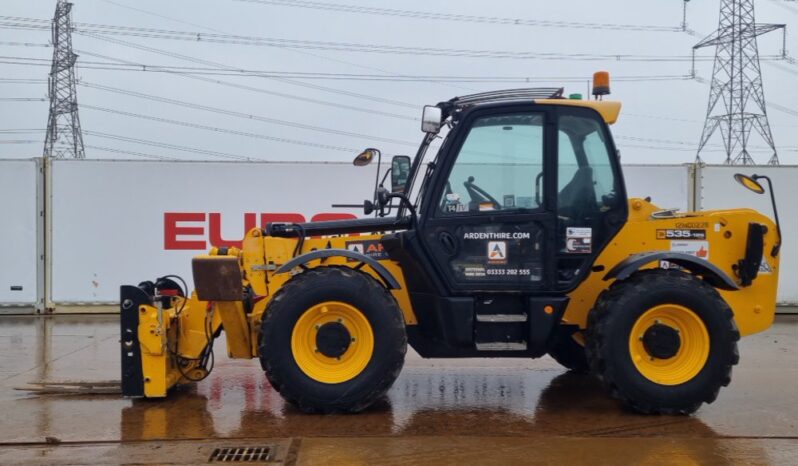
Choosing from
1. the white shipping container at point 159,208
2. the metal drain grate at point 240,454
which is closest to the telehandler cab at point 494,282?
the metal drain grate at point 240,454

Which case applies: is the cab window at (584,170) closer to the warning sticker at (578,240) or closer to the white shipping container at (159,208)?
the warning sticker at (578,240)

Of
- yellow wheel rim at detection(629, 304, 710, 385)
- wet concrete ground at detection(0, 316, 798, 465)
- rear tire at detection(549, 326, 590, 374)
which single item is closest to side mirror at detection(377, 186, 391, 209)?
wet concrete ground at detection(0, 316, 798, 465)

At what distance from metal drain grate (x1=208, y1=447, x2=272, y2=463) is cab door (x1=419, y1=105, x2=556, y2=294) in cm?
178

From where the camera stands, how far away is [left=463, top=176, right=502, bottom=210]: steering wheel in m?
5.23

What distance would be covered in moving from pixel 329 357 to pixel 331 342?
4.4 inches

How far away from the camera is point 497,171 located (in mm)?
5219

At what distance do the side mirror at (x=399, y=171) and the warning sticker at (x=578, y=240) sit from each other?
138 centimetres

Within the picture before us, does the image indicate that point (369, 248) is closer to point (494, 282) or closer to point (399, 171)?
point (399, 171)

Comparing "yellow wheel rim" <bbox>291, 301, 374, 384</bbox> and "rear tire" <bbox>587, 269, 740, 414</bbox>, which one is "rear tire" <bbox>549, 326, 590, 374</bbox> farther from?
"yellow wheel rim" <bbox>291, 301, 374, 384</bbox>

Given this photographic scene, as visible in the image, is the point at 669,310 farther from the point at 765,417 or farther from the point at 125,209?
the point at 125,209

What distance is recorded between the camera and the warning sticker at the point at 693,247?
5387 mm

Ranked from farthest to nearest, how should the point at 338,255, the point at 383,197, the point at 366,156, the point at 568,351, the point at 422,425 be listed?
1. the point at 568,351
2. the point at 366,156
3. the point at 383,197
4. the point at 338,255
5. the point at 422,425

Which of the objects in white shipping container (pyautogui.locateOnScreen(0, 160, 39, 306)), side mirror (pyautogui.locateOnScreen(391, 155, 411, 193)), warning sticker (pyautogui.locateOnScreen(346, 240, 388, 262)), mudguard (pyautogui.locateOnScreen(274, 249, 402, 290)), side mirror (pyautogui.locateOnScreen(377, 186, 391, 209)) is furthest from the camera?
white shipping container (pyautogui.locateOnScreen(0, 160, 39, 306))

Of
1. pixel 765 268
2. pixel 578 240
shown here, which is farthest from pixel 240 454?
pixel 765 268
